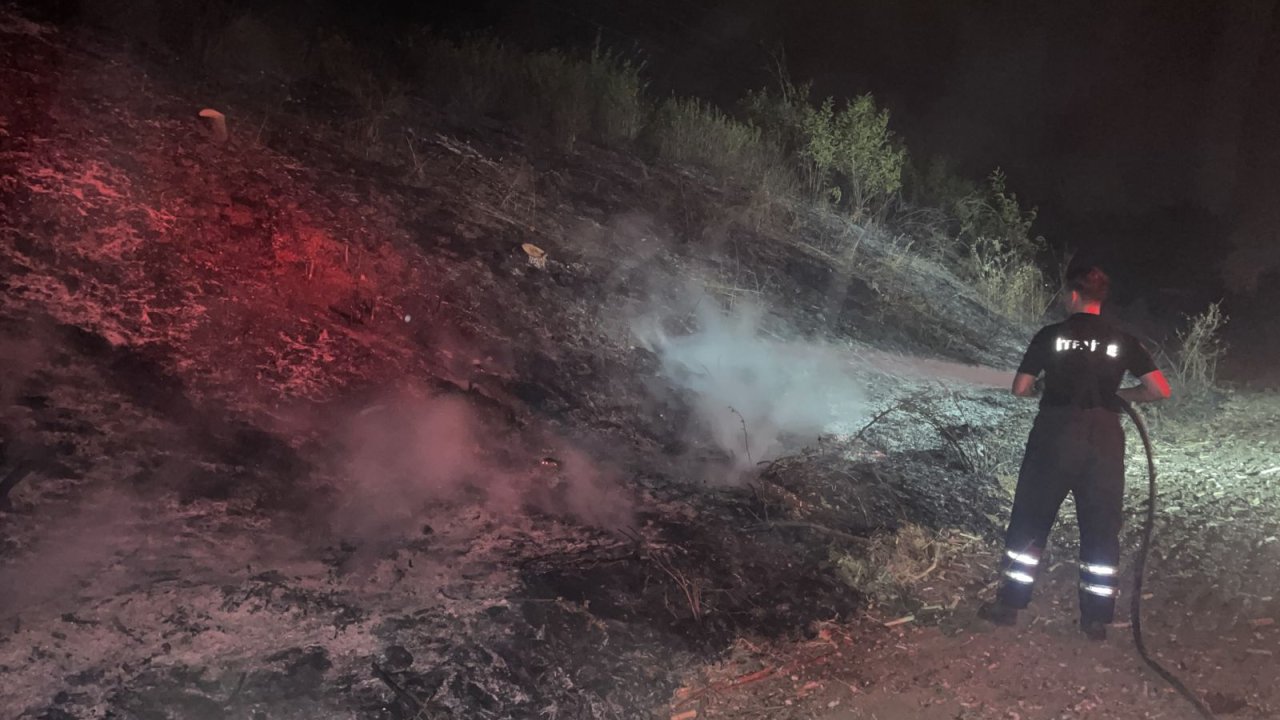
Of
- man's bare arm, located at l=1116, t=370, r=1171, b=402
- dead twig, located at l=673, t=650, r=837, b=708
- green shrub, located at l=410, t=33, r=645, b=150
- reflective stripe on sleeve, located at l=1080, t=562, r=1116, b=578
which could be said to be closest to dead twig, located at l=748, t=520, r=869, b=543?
dead twig, located at l=673, t=650, r=837, b=708

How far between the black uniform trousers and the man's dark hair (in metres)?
0.57

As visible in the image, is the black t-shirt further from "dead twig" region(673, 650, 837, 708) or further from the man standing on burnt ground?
"dead twig" region(673, 650, 837, 708)

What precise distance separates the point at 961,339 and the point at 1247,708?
551cm

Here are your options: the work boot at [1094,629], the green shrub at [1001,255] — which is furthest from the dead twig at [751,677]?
the green shrub at [1001,255]

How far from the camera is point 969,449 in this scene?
569 centimetres

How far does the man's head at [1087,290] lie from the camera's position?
149 inches

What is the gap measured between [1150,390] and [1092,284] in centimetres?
56

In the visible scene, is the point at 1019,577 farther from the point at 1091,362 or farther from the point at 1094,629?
the point at 1091,362

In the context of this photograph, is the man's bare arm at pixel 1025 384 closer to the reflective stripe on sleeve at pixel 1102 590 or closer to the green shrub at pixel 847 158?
the reflective stripe on sleeve at pixel 1102 590

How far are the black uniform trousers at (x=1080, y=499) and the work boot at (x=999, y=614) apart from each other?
3 centimetres

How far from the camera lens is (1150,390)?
3.72 metres

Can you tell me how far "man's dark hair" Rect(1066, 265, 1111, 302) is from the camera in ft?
12.4

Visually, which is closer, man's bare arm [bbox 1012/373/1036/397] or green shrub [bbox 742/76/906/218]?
man's bare arm [bbox 1012/373/1036/397]

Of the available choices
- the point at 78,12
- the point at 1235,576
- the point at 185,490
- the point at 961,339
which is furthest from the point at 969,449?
the point at 78,12
